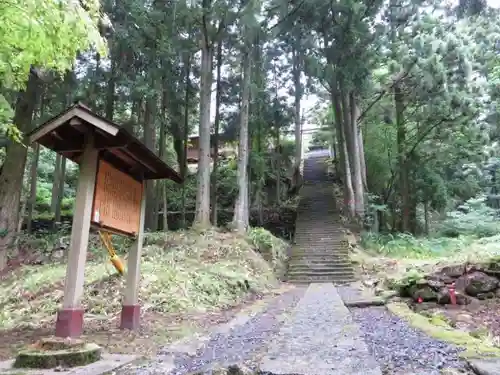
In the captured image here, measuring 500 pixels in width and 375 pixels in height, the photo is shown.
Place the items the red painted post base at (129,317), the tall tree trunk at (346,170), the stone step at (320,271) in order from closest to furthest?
1. the red painted post base at (129,317)
2. the stone step at (320,271)
3. the tall tree trunk at (346,170)

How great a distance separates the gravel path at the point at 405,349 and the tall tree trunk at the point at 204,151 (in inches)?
308

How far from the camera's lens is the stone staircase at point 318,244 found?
44.5 ft

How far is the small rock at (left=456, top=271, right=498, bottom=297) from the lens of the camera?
321 inches

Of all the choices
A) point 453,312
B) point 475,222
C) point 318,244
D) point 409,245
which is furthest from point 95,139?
point 475,222

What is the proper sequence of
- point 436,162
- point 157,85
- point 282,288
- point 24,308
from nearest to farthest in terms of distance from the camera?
point 24,308 < point 282,288 < point 157,85 < point 436,162

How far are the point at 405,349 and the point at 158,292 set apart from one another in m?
5.06

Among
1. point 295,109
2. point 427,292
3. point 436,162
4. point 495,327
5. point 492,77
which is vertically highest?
point 295,109

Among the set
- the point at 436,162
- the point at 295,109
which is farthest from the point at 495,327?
the point at 295,109

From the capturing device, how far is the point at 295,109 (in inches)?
882

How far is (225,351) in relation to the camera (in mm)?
4766

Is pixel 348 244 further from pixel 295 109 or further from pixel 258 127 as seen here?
pixel 295 109

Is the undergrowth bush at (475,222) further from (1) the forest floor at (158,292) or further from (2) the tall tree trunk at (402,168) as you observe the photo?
(1) the forest floor at (158,292)

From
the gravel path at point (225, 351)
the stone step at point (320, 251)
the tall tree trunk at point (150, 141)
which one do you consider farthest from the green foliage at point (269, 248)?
the gravel path at point (225, 351)

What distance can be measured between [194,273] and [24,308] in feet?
11.0
